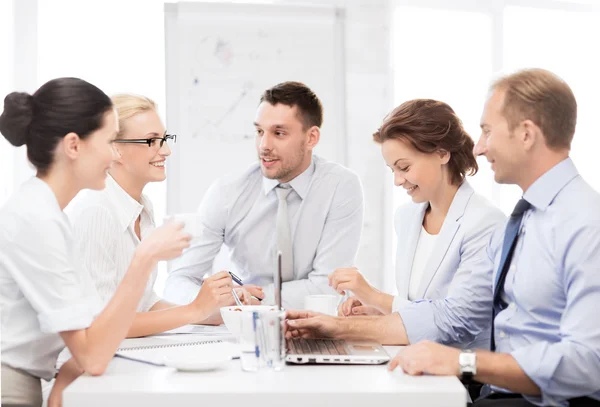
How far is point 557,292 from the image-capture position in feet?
5.71

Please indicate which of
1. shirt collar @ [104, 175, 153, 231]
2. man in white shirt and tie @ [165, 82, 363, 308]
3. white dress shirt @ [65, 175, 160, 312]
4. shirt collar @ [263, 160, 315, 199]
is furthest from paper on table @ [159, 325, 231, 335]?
shirt collar @ [263, 160, 315, 199]

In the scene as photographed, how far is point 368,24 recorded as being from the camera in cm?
441

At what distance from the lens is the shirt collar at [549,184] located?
1.83m

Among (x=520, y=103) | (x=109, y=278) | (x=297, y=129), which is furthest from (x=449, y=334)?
(x=297, y=129)

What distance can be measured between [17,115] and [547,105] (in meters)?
1.35

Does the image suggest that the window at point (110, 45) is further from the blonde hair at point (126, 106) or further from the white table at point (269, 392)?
the white table at point (269, 392)

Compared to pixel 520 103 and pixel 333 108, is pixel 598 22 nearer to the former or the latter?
pixel 333 108

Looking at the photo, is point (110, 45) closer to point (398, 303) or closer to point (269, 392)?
point (398, 303)

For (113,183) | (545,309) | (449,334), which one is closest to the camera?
(545,309)

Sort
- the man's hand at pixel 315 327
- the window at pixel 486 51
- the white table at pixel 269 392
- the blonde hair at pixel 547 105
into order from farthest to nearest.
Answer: the window at pixel 486 51 < the man's hand at pixel 315 327 < the blonde hair at pixel 547 105 < the white table at pixel 269 392

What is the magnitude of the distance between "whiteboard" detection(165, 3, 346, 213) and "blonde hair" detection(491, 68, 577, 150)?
8.23 ft

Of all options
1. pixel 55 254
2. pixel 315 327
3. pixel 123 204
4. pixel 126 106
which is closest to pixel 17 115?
pixel 55 254

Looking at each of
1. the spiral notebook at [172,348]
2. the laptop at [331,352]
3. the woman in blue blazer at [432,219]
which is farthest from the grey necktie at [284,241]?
the laptop at [331,352]

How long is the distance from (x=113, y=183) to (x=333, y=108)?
2.26 m
